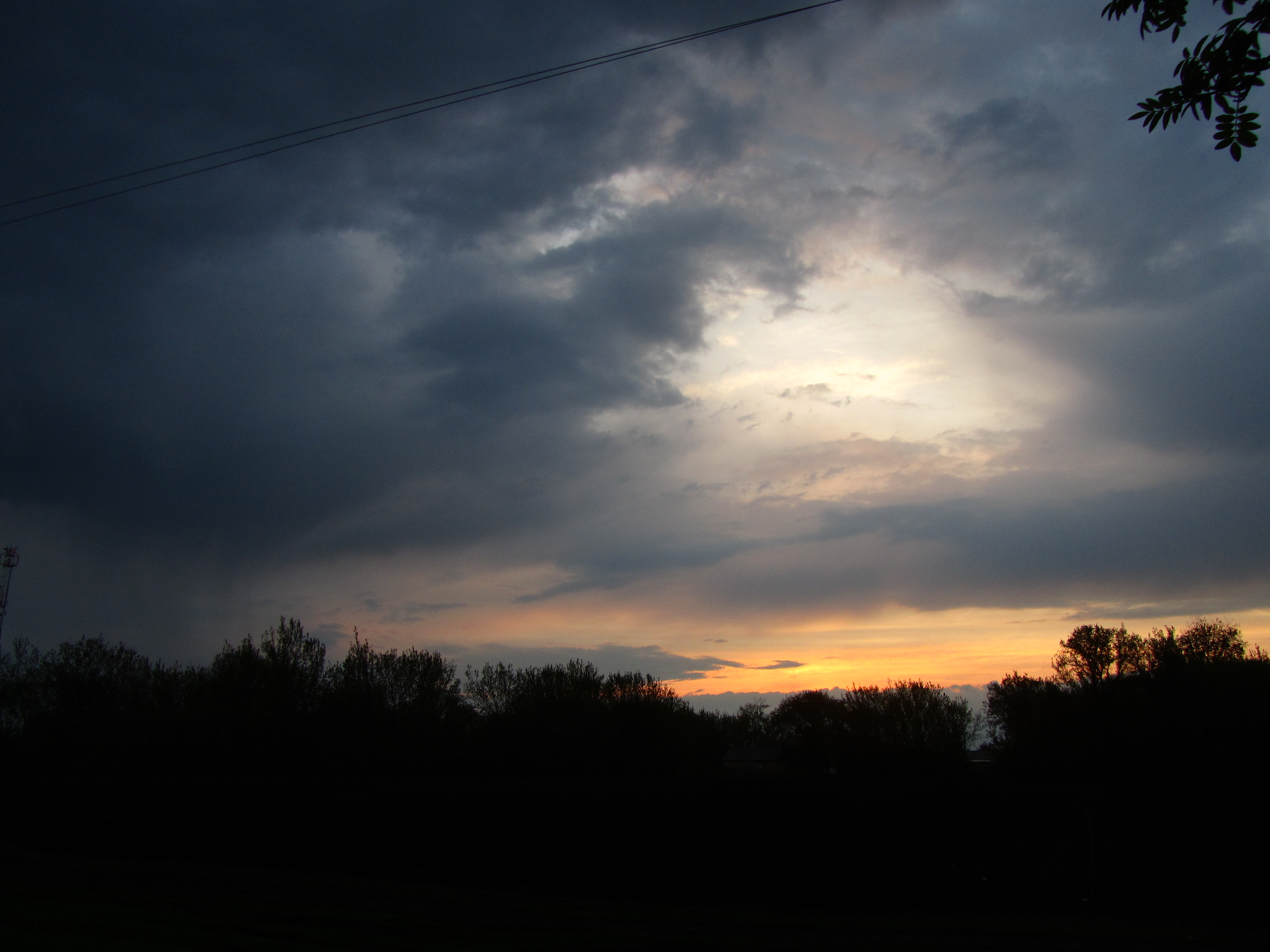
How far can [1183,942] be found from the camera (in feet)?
57.6

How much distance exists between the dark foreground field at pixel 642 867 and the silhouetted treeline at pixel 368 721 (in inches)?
557

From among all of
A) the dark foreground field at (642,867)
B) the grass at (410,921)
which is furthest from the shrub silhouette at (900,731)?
the grass at (410,921)

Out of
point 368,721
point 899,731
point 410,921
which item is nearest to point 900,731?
point 899,731

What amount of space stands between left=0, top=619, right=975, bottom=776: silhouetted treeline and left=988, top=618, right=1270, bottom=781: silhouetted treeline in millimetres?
12768

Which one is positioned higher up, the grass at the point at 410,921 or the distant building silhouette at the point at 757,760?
the grass at the point at 410,921

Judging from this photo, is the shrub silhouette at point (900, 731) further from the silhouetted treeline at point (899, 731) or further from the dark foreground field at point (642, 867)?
the dark foreground field at point (642, 867)

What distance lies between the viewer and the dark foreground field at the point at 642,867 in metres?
16.7

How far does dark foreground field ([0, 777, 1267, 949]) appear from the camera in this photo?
16.7 meters

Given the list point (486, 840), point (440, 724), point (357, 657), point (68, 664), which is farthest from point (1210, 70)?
point (68, 664)

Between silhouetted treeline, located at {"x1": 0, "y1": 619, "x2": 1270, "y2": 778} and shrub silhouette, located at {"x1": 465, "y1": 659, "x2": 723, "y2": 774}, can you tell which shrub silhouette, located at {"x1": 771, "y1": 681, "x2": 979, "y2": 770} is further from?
shrub silhouette, located at {"x1": 465, "y1": 659, "x2": 723, "y2": 774}

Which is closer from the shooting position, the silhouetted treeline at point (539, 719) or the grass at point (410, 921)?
the grass at point (410, 921)

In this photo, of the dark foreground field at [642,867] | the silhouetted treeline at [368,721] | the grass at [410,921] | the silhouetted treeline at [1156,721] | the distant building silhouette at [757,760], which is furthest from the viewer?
the distant building silhouette at [757,760]

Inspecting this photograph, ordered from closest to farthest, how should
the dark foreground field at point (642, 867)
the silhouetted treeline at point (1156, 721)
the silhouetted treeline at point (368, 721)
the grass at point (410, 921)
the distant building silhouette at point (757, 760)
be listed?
the grass at point (410, 921), the dark foreground field at point (642, 867), the silhouetted treeline at point (1156, 721), the silhouetted treeline at point (368, 721), the distant building silhouette at point (757, 760)

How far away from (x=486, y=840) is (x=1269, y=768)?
1313 inches
